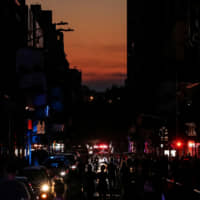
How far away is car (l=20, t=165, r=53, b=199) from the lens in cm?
2145

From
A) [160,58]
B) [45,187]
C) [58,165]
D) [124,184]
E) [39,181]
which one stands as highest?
[160,58]

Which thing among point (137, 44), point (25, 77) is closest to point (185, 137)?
point (25, 77)

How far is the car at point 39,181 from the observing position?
21.5m

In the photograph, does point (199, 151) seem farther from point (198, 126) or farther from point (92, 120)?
point (92, 120)

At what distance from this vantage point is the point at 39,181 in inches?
875

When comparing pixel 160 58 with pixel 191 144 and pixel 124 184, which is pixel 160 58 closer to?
pixel 191 144

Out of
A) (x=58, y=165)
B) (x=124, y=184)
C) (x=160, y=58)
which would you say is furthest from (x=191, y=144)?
(x=160, y=58)

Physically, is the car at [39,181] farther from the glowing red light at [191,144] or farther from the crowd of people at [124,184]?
the glowing red light at [191,144]

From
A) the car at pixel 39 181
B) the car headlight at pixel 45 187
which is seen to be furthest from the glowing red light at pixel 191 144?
the car headlight at pixel 45 187

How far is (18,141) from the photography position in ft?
180

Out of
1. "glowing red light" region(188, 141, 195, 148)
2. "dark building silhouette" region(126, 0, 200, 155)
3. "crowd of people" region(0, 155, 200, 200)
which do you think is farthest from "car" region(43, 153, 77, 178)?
"glowing red light" region(188, 141, 195, 148)

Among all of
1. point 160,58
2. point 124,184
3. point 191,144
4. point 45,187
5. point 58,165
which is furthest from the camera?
point 160,58

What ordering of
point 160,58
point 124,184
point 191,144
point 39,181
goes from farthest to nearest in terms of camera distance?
point 160,58 < point 191,144 < point 124,184 < point 39,181

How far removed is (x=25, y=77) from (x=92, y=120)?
10865 centimetres
